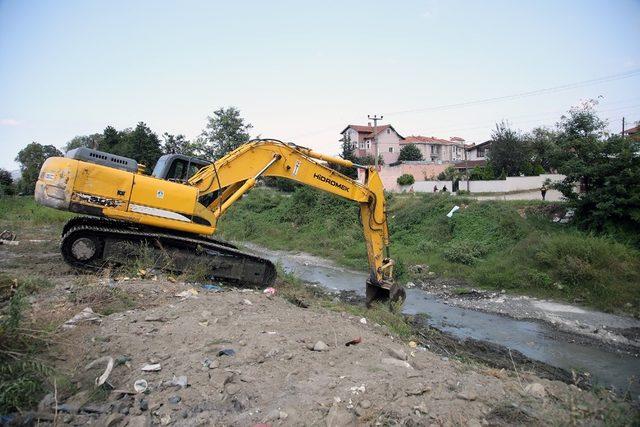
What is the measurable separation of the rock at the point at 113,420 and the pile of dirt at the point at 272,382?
1 cm

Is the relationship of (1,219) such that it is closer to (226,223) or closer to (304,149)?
(226,223)

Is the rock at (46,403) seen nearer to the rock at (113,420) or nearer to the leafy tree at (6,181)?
the rock at (113,420)

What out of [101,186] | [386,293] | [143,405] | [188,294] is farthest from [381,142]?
[143,405]

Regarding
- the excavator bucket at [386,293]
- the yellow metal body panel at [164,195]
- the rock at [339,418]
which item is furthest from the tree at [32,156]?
the rock at [339,418]

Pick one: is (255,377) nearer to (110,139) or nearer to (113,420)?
(113,420)

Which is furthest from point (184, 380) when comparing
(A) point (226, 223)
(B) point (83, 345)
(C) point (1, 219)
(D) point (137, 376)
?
(A) point (226, 223)

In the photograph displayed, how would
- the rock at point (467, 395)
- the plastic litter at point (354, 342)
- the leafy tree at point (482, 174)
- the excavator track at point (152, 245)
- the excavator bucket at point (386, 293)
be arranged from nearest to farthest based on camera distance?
the rock at point (467, 395)
the plastic litter at point (354, 342)
the excavator track at point (152, 245)
the excavator bucket at point (386, 293)
the leafy tree at point (482, 174)

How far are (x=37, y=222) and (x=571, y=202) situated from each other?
20.7 metres

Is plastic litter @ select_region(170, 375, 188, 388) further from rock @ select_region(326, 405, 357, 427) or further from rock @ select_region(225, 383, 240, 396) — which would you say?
rock @ select_region(326, 405, 357, 427)

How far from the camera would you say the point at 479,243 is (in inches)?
616

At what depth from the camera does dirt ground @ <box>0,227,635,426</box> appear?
3434 mm

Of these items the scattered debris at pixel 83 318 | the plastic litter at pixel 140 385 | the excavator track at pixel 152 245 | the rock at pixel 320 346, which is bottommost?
the plastic litter at pixel 140 385

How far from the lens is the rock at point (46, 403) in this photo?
336 cm

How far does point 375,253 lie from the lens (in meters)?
9.27
